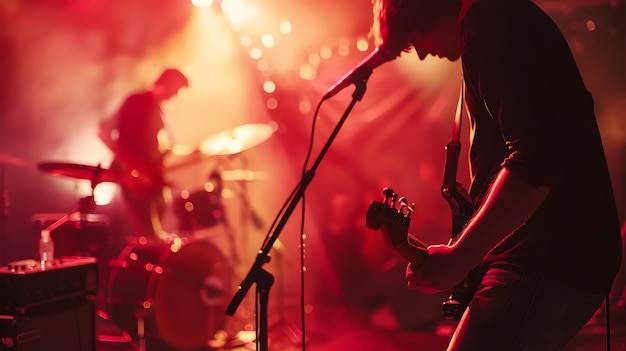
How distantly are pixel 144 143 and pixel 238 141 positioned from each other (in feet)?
3.98

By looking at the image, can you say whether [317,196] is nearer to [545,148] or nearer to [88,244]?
[88,244]

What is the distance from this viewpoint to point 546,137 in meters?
1.30

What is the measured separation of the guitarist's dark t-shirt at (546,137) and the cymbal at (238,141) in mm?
3474

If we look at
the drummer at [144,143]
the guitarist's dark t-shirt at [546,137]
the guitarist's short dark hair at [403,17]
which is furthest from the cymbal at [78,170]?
the guitarist's dark t-shirt at [546,137]

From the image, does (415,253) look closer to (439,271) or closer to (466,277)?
(439,271)

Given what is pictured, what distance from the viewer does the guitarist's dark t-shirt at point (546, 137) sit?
4.29ft

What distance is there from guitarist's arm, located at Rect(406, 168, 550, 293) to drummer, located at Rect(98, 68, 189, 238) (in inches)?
164

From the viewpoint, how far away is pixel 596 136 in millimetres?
1437

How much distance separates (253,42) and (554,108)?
6258mm

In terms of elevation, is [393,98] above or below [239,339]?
above

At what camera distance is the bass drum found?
Answer: 15.0 feet

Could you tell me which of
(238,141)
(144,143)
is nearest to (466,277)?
(238,141)

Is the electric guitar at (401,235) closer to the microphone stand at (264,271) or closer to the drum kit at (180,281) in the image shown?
the microphone stand at (264,271)

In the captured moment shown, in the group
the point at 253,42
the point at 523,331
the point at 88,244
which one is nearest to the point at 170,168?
the point at 88,244
